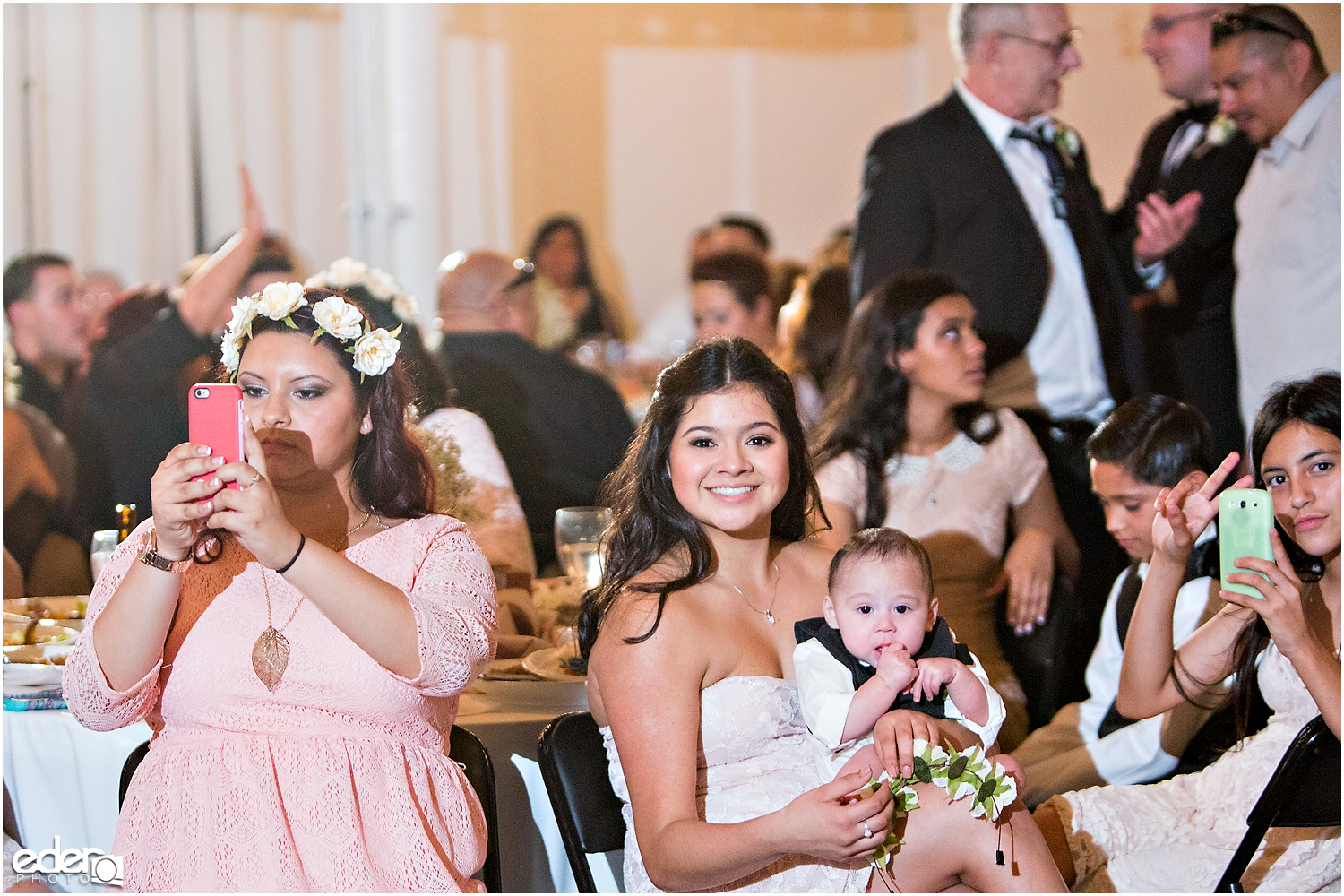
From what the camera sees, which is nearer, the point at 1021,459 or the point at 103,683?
the point at 103,683

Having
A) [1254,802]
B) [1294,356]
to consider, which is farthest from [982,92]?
[1254,802]

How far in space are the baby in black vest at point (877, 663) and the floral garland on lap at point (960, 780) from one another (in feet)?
0.20

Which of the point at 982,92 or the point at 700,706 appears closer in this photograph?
the point at 700,706

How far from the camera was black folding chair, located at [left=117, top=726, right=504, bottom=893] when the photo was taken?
197cm

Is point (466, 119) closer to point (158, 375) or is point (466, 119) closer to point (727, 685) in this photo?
point (158, 375)

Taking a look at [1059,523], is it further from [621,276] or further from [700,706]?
[621,276]

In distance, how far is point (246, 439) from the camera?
1.68m

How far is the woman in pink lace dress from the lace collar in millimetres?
1586

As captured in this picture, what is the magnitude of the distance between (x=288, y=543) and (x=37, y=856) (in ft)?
3.54

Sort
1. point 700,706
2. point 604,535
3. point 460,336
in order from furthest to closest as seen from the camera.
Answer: point 460,336, point 604,535, point 700,706

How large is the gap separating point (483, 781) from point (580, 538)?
2.62 feet

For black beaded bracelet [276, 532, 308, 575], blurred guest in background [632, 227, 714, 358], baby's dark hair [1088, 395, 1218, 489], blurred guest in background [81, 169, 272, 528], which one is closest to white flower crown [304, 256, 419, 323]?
blurred guest in background [81, 169, 272, 528]

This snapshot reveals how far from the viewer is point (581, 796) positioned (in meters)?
1.94

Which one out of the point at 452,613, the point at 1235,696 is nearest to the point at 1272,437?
the point at 1235,696
